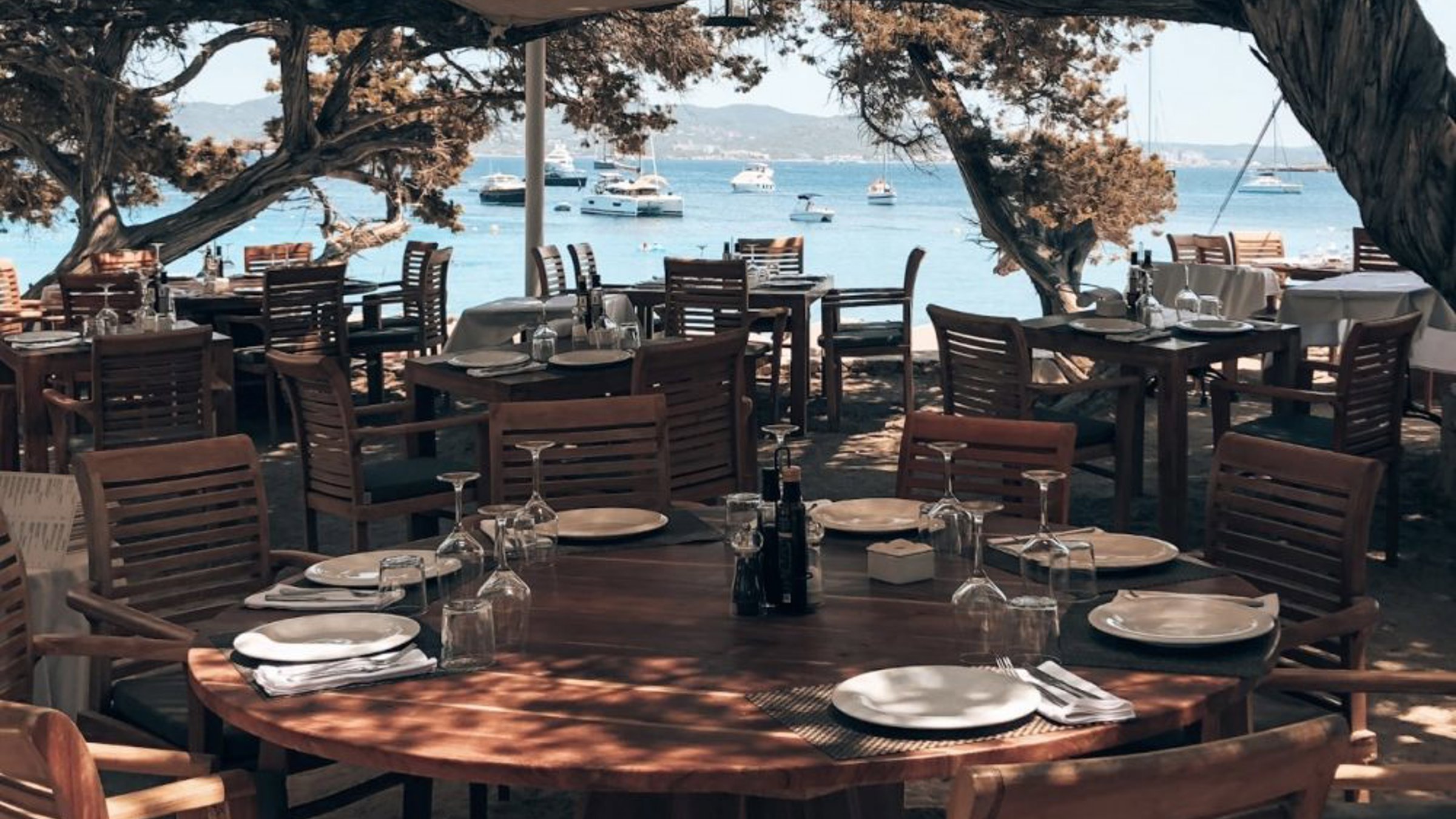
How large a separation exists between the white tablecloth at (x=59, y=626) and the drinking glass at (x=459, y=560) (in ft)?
3.56

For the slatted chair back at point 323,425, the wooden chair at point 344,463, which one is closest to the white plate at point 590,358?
the wooden chair at point 344,463

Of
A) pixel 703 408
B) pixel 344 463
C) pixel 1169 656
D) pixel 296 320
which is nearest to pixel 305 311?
pixel 296 320

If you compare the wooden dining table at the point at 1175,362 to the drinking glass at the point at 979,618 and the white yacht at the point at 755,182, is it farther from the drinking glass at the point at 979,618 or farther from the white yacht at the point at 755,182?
the white yacht at the point at 755,182

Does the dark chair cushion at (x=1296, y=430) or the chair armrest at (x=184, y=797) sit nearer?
the chair armrest at (x=184, y=797)

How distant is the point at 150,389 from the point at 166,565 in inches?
113

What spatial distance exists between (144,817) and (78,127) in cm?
1098

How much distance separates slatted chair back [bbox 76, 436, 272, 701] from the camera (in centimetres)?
366

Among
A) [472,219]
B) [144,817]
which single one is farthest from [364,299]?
[472,219]

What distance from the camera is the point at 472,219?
181 ft

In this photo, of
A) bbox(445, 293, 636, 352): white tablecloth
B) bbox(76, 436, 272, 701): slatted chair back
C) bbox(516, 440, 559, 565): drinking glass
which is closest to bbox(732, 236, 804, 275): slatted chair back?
bbox(445, 293, 636, 352): white tablecloth

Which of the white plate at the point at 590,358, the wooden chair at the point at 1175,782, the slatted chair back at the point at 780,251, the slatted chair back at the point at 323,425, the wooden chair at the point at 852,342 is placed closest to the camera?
the wooden chair at the point at 1175,782

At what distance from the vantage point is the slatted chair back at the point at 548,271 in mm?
10492

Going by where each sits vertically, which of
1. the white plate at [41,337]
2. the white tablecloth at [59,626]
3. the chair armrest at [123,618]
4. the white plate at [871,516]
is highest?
the white plate at [41,337]

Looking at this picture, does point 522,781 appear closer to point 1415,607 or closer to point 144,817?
point 144,817
